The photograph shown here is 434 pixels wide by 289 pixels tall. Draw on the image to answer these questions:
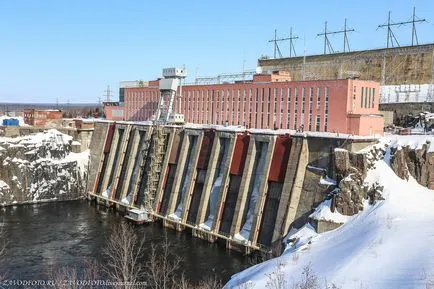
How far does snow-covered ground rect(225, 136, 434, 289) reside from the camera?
27.8 meters

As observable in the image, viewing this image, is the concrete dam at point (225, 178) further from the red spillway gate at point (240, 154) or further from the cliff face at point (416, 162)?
the cliff face at point (416, 162)

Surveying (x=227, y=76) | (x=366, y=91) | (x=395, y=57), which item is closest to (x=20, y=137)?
(x=227, y=76)

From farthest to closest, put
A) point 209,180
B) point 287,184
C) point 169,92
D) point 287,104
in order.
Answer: point 169,92 < point 287,104 < point 209,180 < point 287,184

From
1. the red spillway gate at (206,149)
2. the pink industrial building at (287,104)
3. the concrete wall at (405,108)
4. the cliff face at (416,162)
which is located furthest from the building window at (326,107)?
the concrete wall at (405,108)

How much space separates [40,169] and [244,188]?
3993 centimetres

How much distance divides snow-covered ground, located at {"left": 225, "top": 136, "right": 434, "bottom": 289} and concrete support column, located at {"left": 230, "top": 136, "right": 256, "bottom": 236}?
8062mm

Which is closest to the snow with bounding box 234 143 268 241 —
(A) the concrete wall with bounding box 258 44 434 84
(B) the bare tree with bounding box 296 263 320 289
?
(B) the bare tree with bounding box 296 263 320 289

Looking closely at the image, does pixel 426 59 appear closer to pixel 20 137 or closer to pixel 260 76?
pixel 260 76

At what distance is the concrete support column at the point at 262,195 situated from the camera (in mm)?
50750

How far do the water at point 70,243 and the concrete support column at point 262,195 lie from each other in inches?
120

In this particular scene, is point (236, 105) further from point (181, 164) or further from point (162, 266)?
point (162, 266)

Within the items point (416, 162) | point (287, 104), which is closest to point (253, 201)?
point (287, 104)

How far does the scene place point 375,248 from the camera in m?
32.5

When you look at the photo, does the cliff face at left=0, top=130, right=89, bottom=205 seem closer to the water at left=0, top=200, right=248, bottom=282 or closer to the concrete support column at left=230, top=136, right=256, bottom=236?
the water at left=0, top=200, right=248, bottom=282
